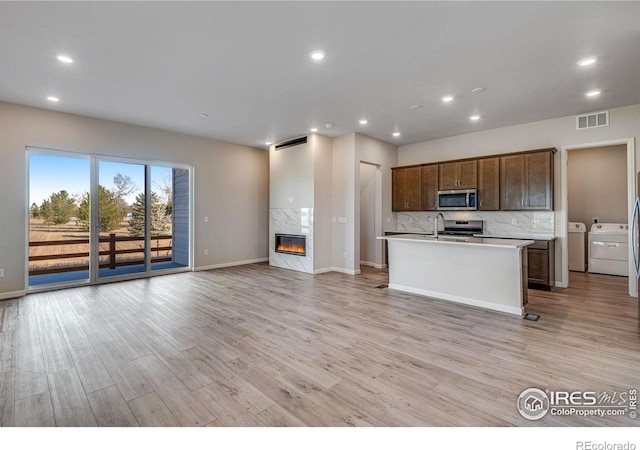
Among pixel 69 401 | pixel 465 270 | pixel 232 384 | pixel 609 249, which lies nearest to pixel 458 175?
pixel 465 270

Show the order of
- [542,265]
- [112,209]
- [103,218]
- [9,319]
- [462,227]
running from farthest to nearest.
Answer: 1. [462,227]
2. [112,209]
3. [103,218]
4. [542,265]
5. [9,319]

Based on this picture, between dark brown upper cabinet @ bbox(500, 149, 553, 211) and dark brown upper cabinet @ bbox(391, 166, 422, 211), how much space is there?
164 centimetres

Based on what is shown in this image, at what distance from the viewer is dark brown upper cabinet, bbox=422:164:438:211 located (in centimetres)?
646

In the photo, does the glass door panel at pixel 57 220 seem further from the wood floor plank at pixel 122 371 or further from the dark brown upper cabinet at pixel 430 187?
the dark brown upper cabinet at pixel 430 187

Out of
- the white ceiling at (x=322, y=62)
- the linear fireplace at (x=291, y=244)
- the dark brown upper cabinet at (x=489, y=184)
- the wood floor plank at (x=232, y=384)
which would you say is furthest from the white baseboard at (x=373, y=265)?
the wood floor plank at (x=232, y=384)

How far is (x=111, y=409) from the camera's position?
75.1 inches

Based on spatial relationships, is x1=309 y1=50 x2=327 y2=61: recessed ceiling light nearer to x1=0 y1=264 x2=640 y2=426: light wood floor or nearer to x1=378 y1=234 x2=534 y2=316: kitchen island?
x1=378 y1=234 x2=534 y2=316: kitchen island

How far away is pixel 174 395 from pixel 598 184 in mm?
8840

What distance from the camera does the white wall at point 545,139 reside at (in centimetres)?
464

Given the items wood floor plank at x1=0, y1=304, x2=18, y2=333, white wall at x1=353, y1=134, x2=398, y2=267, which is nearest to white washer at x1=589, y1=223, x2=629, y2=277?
white wall at x1=353, y1=134, x2=398, y2=267

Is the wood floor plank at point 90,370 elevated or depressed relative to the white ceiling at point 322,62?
depressed

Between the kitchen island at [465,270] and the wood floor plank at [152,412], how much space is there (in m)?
3.56

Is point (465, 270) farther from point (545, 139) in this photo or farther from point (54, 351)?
point (54, 351)

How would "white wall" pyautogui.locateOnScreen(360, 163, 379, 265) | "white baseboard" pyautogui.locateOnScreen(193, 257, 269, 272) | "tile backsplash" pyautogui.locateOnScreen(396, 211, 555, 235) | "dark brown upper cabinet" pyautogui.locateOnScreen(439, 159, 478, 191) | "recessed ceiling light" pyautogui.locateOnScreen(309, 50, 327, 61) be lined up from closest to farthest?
"recessed ceiling light" pyautogui.locateOnScreen(309, 50, 327, 61) → "tile backsplash" pyautogui.locateOnScreen(396, 211, 555, 235) → "dark brown upper cabinet" pyautogui.locateOnScreen(439, 159, 478, 191) → "white baseboard" pyautogui.locateOnScreen(193, 257, 269, 272) → "white wall" pyautogui.locateOnScreen(360, 163, 379, 265)
